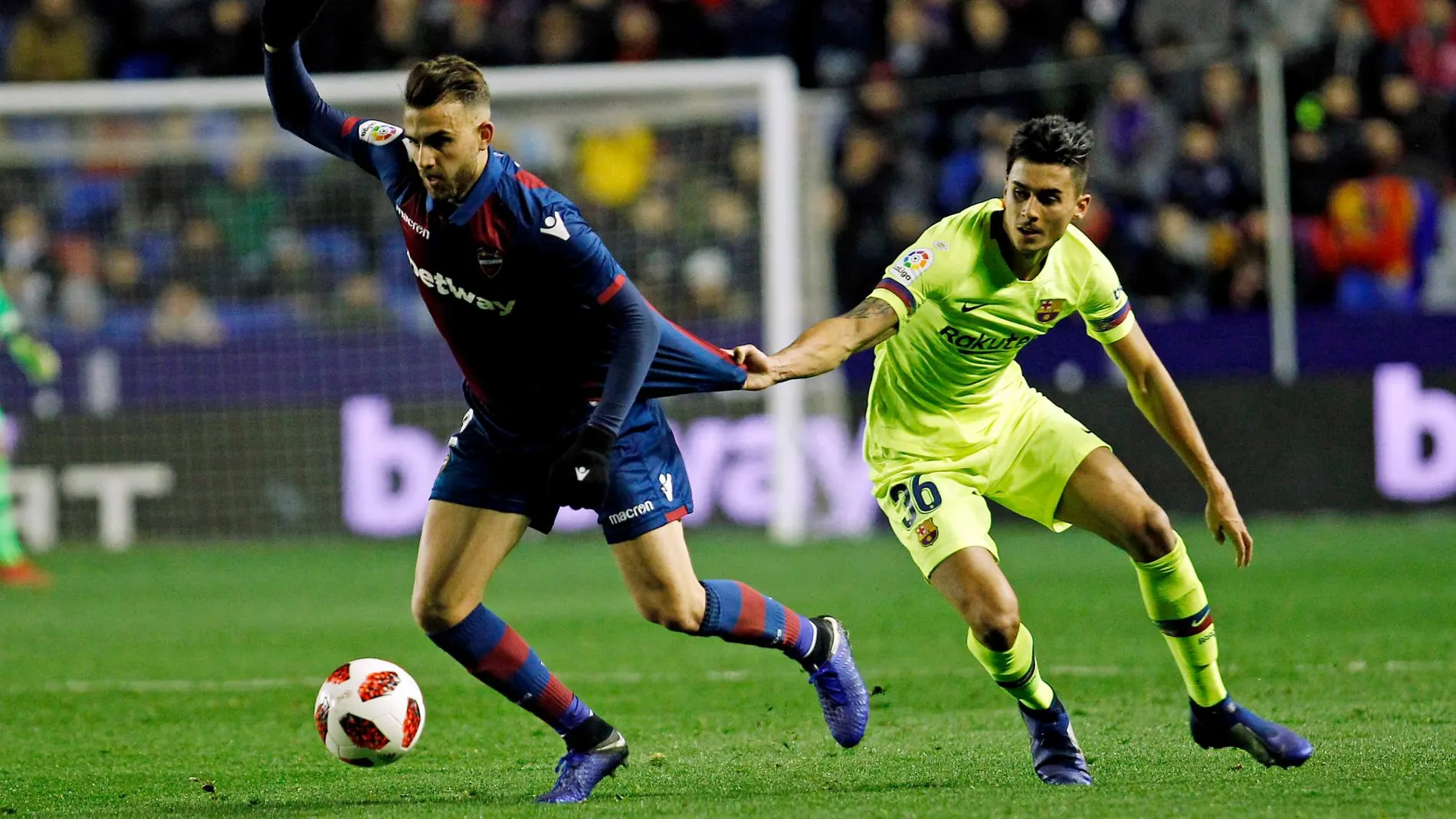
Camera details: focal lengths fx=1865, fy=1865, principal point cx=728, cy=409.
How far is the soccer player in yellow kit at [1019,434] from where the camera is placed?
5816 mm

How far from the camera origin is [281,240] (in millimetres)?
15859

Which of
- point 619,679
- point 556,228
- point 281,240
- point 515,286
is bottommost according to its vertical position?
point 619,679

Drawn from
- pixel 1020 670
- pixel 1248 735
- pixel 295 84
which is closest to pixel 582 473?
pixel 1020 670

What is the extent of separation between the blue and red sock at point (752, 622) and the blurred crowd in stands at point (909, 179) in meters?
8.98

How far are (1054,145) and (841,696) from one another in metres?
1.94

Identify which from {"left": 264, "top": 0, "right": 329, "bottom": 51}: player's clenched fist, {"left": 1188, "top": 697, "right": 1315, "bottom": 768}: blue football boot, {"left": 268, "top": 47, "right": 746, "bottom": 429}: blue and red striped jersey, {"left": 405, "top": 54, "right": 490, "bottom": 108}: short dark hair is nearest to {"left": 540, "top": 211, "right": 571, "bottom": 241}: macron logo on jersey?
{"left": 268, "top": 47, "right": 746, "bottom": 429}: blue and red striped jersey

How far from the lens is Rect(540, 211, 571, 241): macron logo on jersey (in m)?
5.48

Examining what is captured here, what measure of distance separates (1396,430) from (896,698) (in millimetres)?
7995

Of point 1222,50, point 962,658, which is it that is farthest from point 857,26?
point 962,658

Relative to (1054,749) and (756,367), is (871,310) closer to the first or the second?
(756,367)

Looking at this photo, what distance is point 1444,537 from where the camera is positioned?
13086 mm

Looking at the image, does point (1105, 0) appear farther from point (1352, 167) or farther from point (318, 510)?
point (318, 510)

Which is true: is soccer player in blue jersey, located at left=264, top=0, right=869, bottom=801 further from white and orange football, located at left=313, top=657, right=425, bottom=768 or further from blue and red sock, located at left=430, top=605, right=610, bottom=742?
white and orange football, located at left=313, top=657, right=425, bottom=768

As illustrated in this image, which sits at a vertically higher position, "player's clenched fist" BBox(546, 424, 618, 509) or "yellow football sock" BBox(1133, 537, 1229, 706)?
"player's clenched fist" BBox(546, 424, 618, 509)
